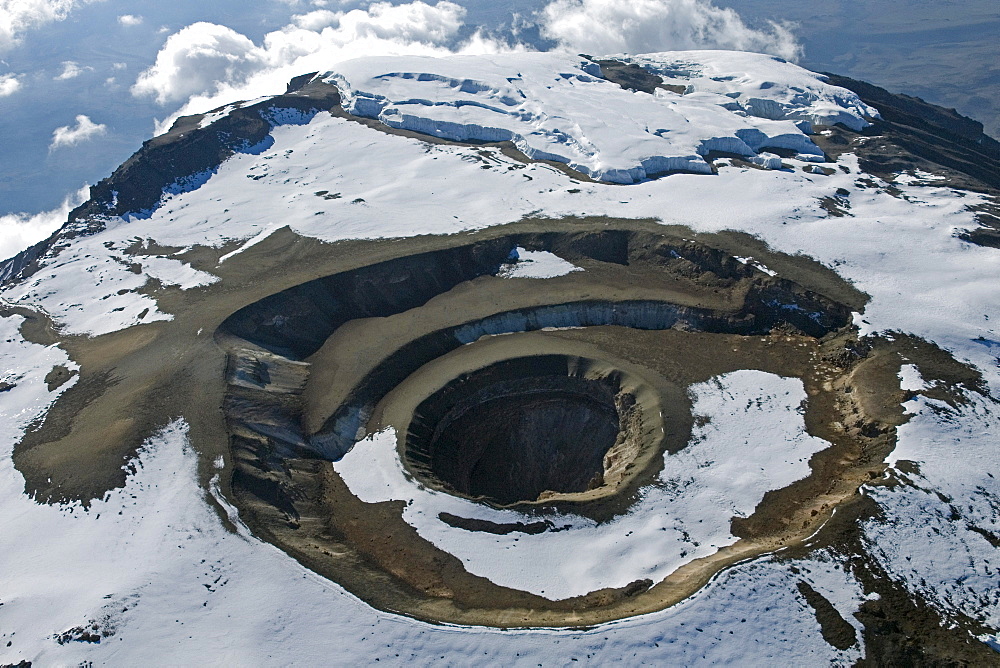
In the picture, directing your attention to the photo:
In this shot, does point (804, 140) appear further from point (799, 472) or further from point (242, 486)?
point (242, 486)

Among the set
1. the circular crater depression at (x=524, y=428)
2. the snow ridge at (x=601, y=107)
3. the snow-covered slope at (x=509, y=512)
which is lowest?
the circular crater depression at (x=524, y=428)

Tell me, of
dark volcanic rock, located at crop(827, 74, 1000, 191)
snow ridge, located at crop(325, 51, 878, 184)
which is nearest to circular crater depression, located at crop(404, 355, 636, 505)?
snow ridge, located at crop(325, 51, 878, 184)

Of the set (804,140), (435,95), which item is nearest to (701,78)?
(804,140)

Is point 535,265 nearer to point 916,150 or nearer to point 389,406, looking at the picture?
point 389,406

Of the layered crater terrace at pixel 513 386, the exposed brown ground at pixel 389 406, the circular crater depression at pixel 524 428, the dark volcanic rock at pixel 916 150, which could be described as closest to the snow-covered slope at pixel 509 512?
the exposed brown ground at pixel 389 406

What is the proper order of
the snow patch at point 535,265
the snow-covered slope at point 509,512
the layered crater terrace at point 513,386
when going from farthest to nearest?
the snow patch at point 535,265
the layered crater terrace at point 513,386
the snow-covered slope at point 509,512

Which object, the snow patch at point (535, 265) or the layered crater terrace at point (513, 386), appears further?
the snow patch at point (535, 265)

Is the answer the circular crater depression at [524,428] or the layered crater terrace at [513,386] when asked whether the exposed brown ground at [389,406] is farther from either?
the circular crater depression at [524,428]

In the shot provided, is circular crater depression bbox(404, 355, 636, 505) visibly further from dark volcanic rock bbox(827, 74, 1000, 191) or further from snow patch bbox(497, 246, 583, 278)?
dark volcanic rock bbox(827, 74, 1000, 191)
